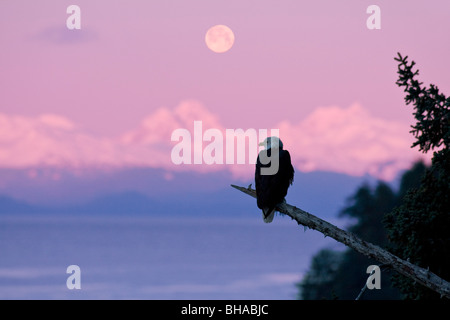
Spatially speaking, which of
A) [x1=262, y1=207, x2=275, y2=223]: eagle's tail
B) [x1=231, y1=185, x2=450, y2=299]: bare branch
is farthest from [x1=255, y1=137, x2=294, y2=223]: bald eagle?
[x1=231, y1=185, x2=450, y2=299]: bare branch

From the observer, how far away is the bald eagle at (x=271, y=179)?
60.0 feet

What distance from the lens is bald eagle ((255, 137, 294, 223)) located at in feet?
60.0

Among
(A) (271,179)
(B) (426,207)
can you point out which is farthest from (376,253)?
(B) (426,207)

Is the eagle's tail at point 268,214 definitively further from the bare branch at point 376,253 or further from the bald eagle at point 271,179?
the bare branch at point 376,253

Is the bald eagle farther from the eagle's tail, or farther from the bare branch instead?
the bare branch

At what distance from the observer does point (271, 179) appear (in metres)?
18.8

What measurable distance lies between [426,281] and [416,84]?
608 cm

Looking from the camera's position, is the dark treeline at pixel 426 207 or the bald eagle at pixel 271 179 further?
the dark treeline at pixel 426 207

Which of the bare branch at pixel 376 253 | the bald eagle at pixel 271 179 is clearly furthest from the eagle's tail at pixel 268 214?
the bare branch at pixel 376 253
